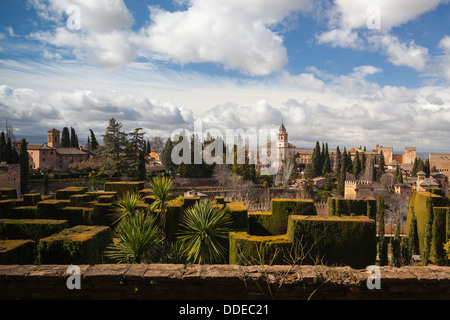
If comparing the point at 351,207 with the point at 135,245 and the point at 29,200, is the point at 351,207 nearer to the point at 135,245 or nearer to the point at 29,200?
the point at 135,245

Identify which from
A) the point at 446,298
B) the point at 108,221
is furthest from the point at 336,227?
the point at 108,221

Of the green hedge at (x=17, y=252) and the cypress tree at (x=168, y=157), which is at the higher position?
the cypress tree at (x=168, y=157)

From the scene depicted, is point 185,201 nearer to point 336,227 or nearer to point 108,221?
point 108,221

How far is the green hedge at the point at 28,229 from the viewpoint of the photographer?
10.5 m

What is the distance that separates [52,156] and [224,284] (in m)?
54.9

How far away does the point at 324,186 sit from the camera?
54156mm

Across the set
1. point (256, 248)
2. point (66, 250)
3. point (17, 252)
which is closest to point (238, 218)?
point (256, 248)

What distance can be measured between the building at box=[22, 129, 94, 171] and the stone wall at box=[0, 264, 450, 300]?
51.0 meters


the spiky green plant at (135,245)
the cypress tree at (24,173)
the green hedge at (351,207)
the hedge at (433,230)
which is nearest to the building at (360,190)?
the hedge at (433,230)

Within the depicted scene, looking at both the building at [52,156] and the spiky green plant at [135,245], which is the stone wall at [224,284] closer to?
the spiky green plant at [135,245]

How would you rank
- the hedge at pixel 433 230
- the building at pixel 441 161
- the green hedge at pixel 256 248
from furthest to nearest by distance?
the building at pixel 441 161 → the hedge at pixel 433 230 → the green hedge at pixel 256 248

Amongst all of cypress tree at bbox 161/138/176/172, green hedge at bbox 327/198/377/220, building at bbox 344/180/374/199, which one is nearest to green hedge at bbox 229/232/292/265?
green hedge at bbox 327/198/377/220

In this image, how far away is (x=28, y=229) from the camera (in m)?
10.7

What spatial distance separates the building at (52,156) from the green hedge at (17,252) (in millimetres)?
46646
